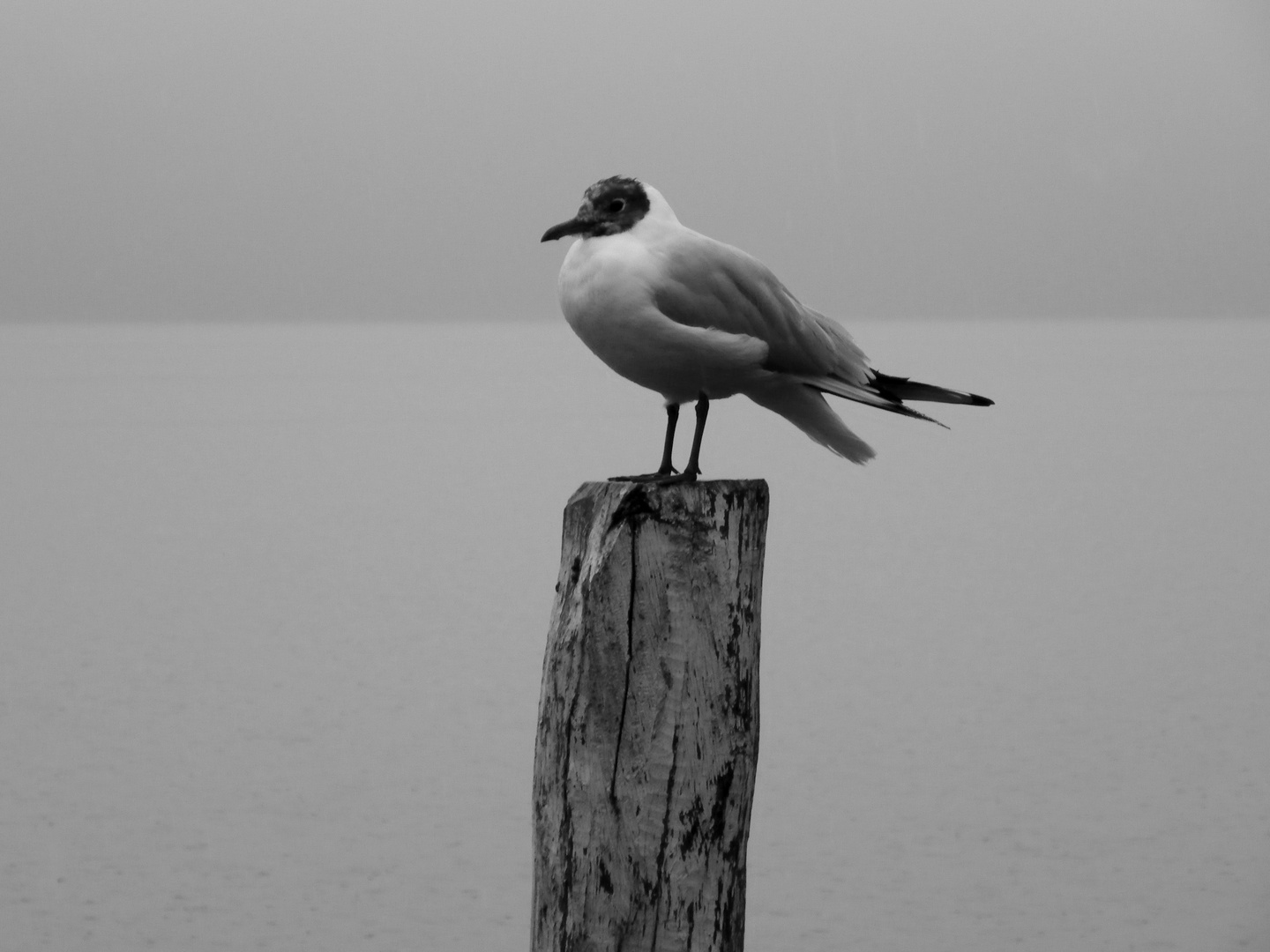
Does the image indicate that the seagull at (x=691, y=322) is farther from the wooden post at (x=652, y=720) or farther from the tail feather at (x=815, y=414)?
the wooden post at (x=652, y=720)

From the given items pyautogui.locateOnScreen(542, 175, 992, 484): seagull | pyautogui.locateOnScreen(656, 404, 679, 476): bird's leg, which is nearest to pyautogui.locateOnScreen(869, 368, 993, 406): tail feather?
pyautogui.locateOnScreen(542, 175, 992, 484): seagull

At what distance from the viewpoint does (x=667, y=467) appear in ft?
13.8

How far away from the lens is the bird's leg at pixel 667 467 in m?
3.80

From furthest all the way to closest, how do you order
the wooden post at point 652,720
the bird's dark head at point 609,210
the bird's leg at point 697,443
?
the bird's dark head at point 609,210, the bird's leg at point 697,443, the wooden post at point 652,720

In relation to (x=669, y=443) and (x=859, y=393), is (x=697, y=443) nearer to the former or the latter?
(x=669, y=443)

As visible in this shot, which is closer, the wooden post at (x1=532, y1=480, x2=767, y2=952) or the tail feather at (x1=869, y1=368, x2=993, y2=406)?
the wooden post at (x1=532, y1=480, x2=767, y2=952)

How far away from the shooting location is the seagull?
3.97 meters

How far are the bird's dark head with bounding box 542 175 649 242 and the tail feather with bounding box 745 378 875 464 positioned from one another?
0.59 m

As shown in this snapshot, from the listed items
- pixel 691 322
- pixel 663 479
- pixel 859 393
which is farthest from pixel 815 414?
pixel 663 479

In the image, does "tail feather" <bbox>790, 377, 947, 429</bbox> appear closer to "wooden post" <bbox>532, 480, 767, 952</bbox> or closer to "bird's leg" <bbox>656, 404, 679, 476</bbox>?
"bird's leg" <bbox>656, 404, 679, 476</bbox>

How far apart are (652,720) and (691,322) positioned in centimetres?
105

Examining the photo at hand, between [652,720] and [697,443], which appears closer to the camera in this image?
[652,720]

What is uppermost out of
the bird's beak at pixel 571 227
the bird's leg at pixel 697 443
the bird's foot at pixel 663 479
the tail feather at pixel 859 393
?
the bird's beak at pixel 571 227

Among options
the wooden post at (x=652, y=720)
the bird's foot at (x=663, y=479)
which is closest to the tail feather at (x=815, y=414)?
the bird's foot at (x=663, y=479)
